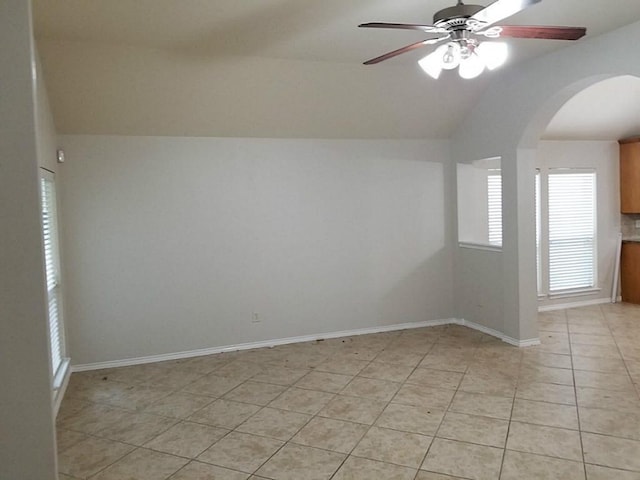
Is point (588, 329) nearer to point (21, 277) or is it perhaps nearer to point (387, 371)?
point (387, 371)

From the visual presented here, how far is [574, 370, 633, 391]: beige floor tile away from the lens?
12.6 feet

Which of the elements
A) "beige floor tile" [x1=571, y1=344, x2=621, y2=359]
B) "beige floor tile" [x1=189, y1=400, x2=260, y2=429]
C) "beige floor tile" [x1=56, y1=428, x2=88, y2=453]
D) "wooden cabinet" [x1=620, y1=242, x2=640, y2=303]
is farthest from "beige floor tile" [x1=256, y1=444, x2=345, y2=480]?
"wooden cabinet" [x1=620, y1=242, x2=640, y2=303]

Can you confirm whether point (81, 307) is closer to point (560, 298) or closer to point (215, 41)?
point (215, 41)

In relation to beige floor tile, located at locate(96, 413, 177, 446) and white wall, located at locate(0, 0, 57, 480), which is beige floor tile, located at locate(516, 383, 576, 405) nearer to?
beige floor tile, located at locate(96, 413, 177, 446)

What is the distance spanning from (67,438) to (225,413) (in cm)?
106

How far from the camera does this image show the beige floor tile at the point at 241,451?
9.45 feet

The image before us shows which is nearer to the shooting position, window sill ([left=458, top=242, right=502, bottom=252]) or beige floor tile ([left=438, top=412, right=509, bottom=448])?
beige floor tile ([left=438, top=412, right=509, bottom=448])

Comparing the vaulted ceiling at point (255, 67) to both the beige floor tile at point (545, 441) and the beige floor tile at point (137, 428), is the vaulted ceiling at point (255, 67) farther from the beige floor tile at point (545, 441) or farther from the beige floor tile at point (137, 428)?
the beige floor tile at point (545, 441)

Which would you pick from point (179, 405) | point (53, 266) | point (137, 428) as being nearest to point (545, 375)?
point (179, 405)

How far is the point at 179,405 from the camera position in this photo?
3766mm

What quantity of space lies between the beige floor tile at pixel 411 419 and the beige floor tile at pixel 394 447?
0.24ft

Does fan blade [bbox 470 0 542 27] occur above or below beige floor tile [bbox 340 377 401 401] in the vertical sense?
above

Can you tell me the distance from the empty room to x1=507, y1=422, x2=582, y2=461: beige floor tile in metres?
0.02

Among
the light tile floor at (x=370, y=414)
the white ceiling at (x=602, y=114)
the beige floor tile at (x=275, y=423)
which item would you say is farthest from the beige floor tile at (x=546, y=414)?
the white ceiling at (x=602, y=114)
